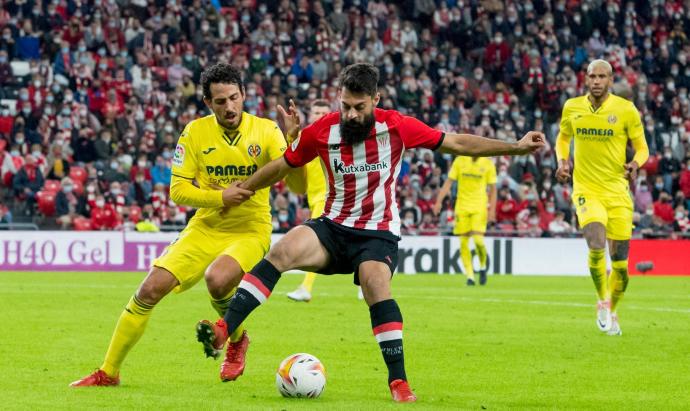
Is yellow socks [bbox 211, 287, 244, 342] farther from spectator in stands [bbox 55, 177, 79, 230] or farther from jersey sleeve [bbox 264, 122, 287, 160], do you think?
spectator in stands [bbox 55, 177, 79, 230]

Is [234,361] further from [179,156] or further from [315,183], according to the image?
[315,183]

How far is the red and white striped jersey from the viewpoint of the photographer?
770cm

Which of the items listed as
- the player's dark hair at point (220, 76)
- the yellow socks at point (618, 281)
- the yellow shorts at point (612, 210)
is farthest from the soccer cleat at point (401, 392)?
the yellow socks at point (618, 281)

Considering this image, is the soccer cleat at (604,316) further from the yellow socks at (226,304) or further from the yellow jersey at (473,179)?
the yellow jersey at (473,179)

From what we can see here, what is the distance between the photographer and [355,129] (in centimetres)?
760

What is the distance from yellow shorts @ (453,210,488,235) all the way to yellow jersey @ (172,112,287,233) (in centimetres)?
1334

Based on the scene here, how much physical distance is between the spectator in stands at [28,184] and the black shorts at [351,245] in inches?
705

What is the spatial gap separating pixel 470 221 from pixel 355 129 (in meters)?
14.4

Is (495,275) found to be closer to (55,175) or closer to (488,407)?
(55,175)

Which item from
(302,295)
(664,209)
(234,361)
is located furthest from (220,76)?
(664,209)

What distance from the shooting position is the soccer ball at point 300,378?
760cm

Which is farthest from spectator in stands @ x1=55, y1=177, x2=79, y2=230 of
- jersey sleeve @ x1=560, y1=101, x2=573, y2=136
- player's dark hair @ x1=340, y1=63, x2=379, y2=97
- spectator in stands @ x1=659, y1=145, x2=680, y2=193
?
player's dark hair @ x1=340, y1=63, x2=379, y2=97

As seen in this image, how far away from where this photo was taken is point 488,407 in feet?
24.0

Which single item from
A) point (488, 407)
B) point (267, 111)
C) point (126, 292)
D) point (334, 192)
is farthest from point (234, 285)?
point (267, 111)
